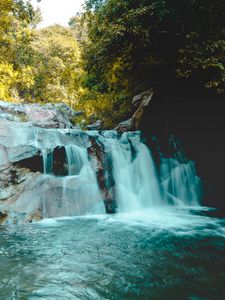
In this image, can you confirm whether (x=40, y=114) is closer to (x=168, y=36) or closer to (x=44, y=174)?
(x=44, y=174)

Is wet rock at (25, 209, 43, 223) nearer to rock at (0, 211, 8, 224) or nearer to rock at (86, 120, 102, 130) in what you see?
rock at (0, 211, 8, 224)

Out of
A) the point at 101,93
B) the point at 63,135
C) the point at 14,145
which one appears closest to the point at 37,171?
the point at 14,145

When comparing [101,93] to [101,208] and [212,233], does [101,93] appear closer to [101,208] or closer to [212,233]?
[101,208]

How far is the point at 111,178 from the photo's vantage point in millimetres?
9352

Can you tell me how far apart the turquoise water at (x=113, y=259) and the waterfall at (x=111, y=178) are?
870 millimetres

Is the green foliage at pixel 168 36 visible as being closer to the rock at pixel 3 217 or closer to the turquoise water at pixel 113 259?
the turquoise water at pixel 113 259

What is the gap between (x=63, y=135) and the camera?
9.59 metres

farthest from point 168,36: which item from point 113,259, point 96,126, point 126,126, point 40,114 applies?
point 40,114

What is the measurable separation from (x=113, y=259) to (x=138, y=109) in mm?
6739

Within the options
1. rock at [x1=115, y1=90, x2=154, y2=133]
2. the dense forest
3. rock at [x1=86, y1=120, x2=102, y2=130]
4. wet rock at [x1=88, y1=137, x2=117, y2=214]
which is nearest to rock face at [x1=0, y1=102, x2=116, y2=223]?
wet rock at [x1=88, y1=137, x2=117, y2=214]

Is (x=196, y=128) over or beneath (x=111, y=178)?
over

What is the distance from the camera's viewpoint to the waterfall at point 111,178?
8133 millimetres

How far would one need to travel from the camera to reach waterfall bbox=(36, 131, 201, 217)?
320 inches

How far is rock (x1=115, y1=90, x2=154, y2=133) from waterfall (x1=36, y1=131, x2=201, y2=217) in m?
0.57
